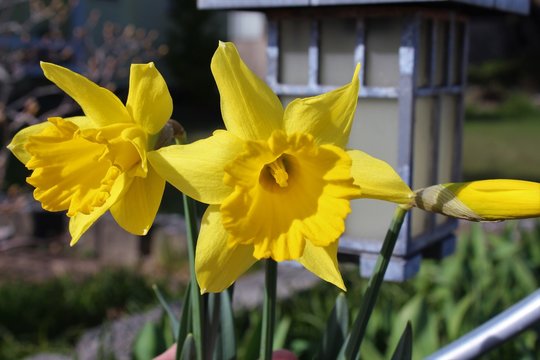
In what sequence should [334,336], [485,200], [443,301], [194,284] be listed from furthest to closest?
[443,301] < [334,336] < [194,284] < [485,200]

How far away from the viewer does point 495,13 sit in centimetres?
176

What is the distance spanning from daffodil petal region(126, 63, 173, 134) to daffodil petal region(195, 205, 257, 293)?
12cm

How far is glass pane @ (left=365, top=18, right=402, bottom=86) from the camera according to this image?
152cm

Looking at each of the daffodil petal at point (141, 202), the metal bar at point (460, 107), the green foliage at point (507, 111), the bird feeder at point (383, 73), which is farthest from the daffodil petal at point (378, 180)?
the green foliage at point (507, 111)

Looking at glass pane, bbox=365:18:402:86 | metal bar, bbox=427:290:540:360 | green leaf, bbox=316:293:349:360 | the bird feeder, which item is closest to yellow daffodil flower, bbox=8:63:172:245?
metal bar, bbox=427:290:540:360

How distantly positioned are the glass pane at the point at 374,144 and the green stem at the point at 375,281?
658mm

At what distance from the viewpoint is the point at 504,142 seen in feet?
32.0

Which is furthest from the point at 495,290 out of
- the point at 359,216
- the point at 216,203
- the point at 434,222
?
the point at 216,203

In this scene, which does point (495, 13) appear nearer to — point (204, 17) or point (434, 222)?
point (434, 222)

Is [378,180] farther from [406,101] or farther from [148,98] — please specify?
[406,101]

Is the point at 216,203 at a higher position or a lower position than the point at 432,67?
lower

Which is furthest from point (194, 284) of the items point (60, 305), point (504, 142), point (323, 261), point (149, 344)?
point (504, 142)

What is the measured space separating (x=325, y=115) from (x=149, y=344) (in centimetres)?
99

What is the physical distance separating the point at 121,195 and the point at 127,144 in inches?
2.2
